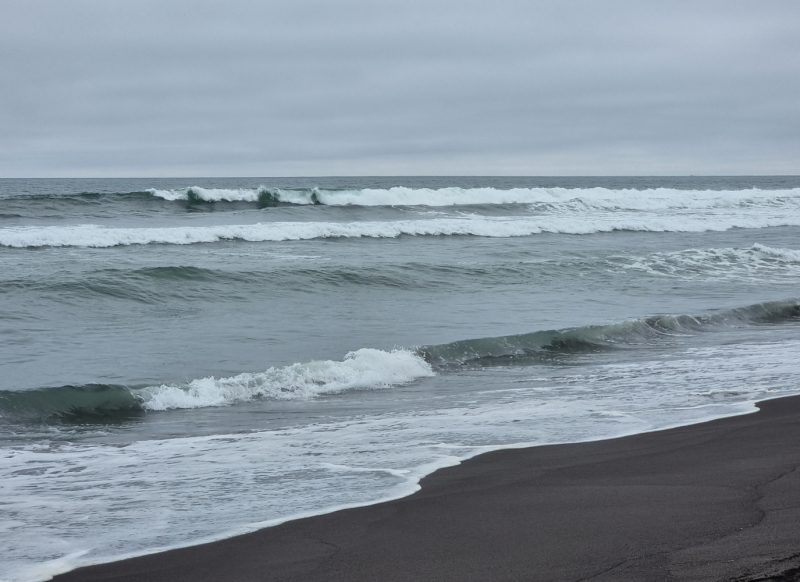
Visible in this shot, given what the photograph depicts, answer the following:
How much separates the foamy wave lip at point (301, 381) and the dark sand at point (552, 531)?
141 inches

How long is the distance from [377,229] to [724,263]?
12.0 meters

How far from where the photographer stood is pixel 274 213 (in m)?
30.3

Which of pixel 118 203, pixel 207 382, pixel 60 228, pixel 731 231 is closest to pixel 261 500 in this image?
pixel 207 382

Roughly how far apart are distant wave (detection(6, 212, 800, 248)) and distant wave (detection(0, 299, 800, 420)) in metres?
15.4

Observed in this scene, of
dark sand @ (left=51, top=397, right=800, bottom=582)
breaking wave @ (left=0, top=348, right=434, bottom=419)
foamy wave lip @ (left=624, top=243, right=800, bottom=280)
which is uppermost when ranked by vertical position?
foamy wave lip @ (left=624, top=243, right=800, bottom=280)

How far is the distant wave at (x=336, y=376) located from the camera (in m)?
7.68

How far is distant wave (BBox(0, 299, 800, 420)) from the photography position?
7676 mm

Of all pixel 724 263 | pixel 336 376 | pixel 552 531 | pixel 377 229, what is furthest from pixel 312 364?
pixel 377 229

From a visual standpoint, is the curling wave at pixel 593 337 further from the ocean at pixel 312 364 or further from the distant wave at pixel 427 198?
the distant wave at pixel 427 198

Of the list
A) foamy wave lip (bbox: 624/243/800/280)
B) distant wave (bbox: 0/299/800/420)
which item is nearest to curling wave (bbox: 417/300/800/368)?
distant wave (bbox: 0/299/800/420)

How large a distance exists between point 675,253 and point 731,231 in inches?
412

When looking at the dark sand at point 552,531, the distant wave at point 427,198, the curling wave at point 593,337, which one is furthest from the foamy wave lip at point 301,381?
the distant wave at point 427,198

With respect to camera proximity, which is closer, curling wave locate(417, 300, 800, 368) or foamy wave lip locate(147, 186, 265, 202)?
curling wave locate(417, 300, 800, 368)

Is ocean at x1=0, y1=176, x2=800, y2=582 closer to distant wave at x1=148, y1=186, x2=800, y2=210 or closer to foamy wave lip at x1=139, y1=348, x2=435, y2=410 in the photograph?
foamy wave lip at x1=139, y1=348, x2=435, y2=410
